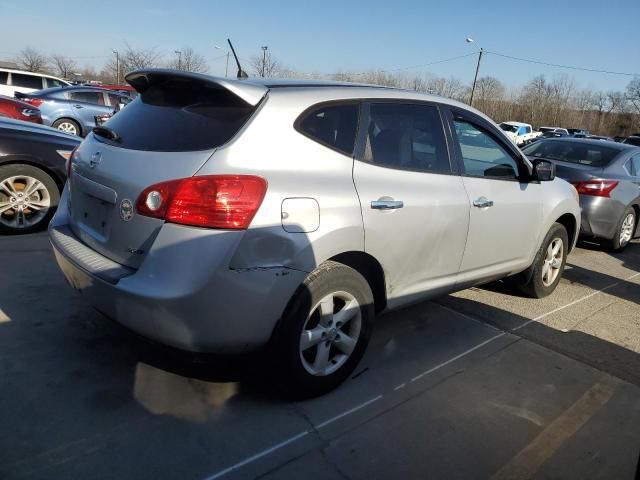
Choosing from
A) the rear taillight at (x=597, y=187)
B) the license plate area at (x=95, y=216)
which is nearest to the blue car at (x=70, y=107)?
the rear taillight at (x=597, y=187)

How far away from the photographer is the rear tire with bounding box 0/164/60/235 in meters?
5.09

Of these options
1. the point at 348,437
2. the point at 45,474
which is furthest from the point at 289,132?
the point at 45,474

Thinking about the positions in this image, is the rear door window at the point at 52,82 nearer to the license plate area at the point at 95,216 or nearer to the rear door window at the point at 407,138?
the license plate area at the point at 95,216

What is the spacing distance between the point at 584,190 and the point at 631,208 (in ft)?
3.49

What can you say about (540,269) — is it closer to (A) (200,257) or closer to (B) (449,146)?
(B) (449,146)

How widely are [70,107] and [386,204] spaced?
1415 centimetres

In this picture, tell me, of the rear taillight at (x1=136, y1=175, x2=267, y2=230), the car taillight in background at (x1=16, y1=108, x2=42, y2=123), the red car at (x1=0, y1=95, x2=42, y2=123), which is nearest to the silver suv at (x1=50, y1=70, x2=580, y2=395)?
the rear taillight at (x1=136, y1=175, x2=267, y2=230)

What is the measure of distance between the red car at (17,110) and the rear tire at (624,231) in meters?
10.3

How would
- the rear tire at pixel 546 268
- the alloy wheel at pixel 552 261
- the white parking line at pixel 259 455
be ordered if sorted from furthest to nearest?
the alloy wheel at pixel 552 261 < the rear tire at pixel 546 268 < the white parking line at pixel 259 455

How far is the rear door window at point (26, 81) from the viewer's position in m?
19.3

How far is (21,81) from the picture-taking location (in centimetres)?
1959

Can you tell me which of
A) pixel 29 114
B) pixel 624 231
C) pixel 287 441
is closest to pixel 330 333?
pixel 287 441

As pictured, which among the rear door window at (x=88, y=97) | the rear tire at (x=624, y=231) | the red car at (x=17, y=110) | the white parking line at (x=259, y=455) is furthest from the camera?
the rear door window at (x=88, y=97)

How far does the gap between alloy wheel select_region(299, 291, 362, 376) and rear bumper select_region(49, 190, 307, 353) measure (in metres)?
0.28
